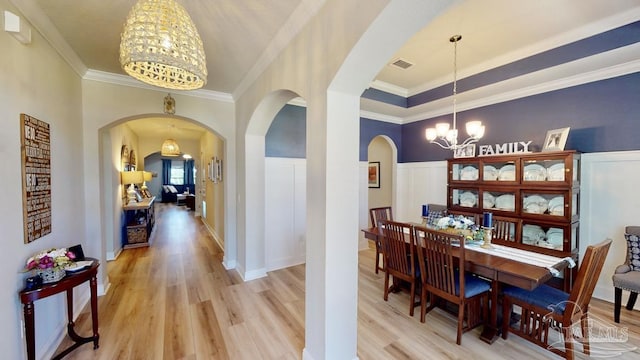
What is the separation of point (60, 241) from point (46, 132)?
3.31 feet

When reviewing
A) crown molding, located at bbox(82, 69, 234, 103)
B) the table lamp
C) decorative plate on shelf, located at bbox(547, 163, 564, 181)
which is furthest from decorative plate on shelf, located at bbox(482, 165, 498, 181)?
the table lamp

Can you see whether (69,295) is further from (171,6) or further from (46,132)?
(171,6)

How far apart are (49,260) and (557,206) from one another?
191 inches

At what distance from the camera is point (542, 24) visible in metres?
2.34

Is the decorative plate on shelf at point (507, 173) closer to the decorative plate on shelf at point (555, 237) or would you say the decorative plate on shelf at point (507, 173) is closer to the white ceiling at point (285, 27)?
the decorative plate on shelf at point (555, 237)

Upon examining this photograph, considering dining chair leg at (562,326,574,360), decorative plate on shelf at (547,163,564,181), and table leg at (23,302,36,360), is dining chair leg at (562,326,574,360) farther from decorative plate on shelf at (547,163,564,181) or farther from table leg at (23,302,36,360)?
table leg at (23,302,36,360)

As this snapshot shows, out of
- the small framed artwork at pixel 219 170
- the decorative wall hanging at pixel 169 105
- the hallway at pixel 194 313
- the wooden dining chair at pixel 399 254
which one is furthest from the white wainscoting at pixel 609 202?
the small framed artwork at pixel 219 170

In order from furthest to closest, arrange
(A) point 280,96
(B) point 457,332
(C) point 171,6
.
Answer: (A) point 280,96, (B) point 457,332, (C) point 171,6

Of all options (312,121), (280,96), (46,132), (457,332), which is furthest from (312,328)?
(46,132)

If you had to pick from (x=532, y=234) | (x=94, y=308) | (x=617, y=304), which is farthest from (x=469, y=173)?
(x=94, y=308)

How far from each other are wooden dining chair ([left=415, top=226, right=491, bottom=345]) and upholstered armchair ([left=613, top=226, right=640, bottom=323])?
4.30ft

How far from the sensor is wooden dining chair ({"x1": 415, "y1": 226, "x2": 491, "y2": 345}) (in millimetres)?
2174

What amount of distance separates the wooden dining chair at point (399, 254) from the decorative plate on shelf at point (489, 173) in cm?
157

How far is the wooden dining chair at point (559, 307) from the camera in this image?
178cm
